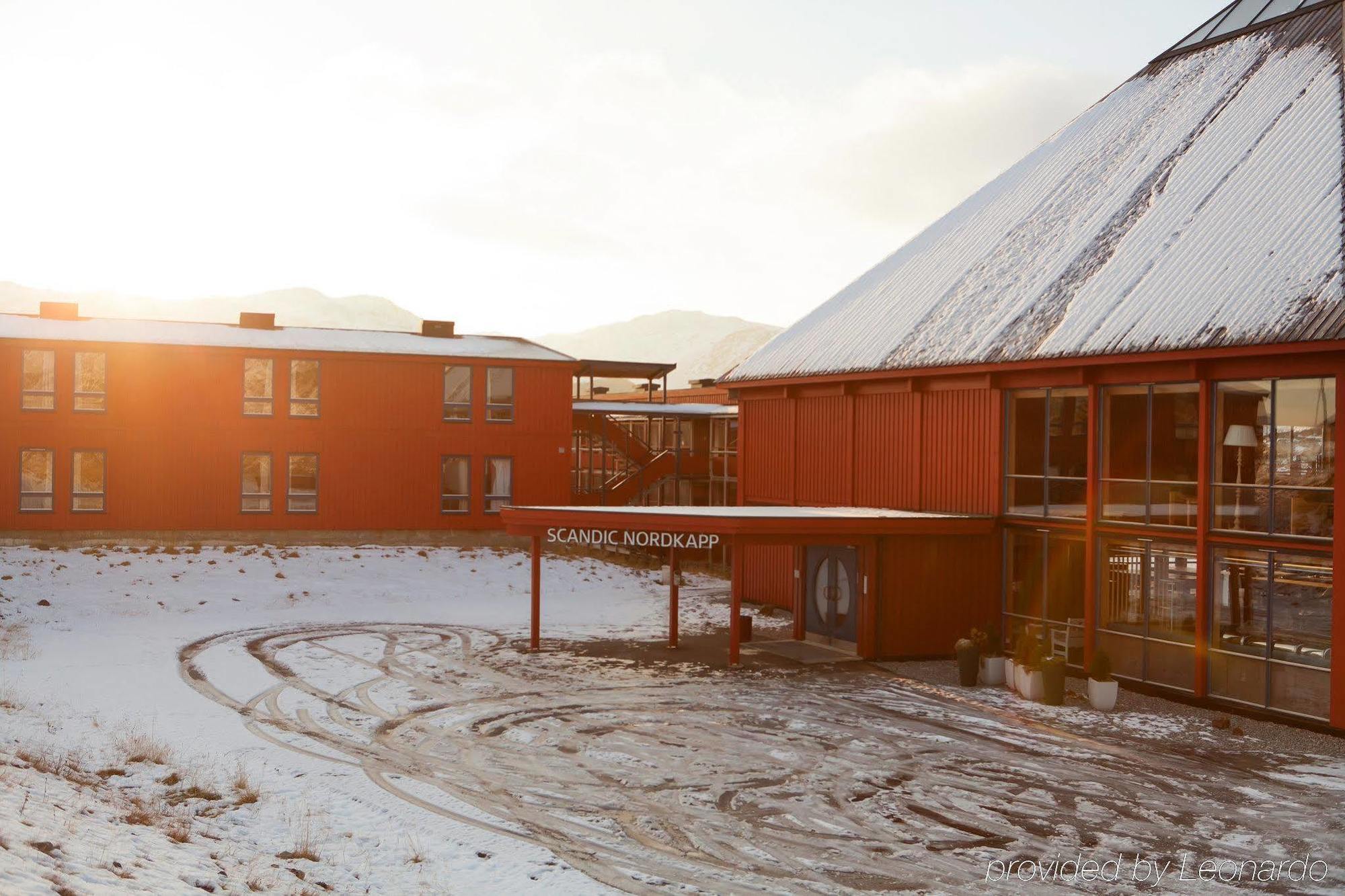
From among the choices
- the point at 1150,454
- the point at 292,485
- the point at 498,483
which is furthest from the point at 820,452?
the point at 292,485

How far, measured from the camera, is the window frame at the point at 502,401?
43.2 metres

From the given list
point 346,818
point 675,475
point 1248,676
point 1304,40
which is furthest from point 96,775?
point 675,475

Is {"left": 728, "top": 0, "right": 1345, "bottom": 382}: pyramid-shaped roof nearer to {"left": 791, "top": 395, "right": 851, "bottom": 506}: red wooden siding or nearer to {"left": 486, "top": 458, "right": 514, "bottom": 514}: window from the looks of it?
{"left": 791, "top": 395, "right": 851, "bottom": 506}: red wooden siding

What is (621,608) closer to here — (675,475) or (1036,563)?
(1036,563)

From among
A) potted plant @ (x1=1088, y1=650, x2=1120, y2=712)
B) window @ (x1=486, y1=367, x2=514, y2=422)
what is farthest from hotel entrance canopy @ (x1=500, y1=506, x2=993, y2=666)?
window @ (x1=486, y1=367, x2=514, y2=422)

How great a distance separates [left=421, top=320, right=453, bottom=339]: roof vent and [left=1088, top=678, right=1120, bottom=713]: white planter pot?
31.7 metres

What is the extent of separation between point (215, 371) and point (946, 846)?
33.5 meters

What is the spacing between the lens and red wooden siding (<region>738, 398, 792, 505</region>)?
108ft

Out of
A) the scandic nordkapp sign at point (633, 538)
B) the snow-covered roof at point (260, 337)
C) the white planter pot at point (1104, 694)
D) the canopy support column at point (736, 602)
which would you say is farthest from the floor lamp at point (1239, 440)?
the snow-covered roof at point (260, 337)

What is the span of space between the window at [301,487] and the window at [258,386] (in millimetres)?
1999

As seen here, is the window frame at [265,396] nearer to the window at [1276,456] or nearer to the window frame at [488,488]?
the window frame at [488,488]

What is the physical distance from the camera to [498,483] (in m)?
43.4

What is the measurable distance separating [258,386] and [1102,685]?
1213 inches

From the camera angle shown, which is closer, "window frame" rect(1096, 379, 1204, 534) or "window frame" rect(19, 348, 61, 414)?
"window frame" rect(1096, 379, 1204, 534)
